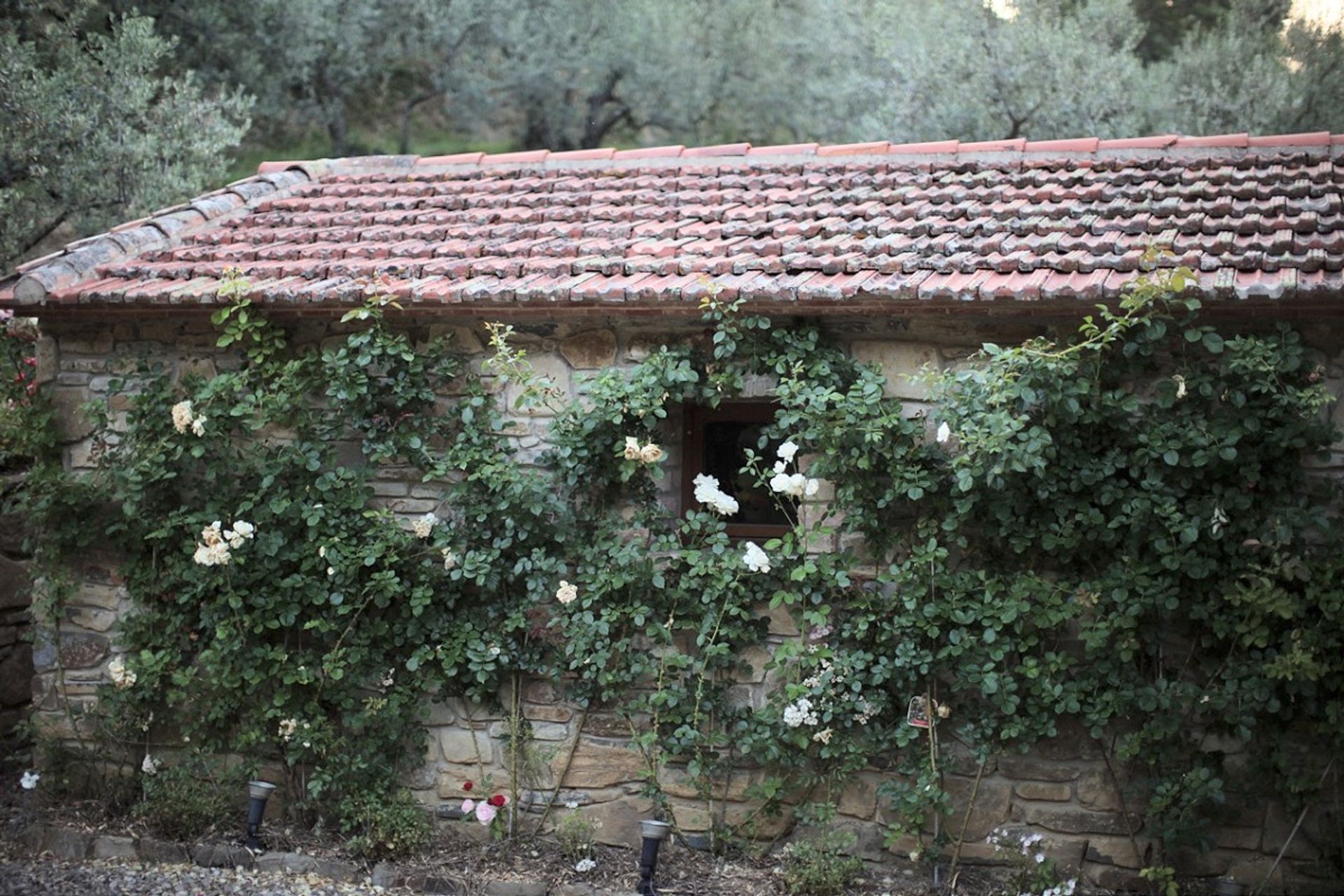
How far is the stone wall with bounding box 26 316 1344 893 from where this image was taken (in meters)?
5.11

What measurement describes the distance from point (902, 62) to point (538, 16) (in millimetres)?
6355

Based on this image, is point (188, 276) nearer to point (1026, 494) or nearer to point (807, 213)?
point (807, 213)

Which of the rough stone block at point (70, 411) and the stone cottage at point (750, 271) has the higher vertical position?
the stone cottage at point (750, 271)

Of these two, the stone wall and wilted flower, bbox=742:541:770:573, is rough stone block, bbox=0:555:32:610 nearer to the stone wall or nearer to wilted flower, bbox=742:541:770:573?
the stone wall

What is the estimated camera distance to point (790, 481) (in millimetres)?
5207

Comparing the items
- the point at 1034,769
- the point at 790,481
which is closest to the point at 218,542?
the point at 790,481

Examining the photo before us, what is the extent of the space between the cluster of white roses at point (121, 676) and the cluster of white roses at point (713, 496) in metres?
3.24

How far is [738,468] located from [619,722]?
1.39 meters

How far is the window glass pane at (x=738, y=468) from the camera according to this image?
18.8 ft

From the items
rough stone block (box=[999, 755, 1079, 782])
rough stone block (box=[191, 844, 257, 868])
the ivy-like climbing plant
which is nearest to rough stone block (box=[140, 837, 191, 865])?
rough stone block (box=[191, 844, 257, 868])

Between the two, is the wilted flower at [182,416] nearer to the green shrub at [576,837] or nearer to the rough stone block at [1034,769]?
the green shrub at [576,837]

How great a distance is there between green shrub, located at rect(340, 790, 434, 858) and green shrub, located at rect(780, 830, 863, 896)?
182cm

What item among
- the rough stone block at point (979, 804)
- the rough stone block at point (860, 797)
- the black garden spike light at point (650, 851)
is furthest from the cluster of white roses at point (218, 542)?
the rough stone block at point (979, 804)

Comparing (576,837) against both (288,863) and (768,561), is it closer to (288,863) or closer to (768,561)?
(288,863)
